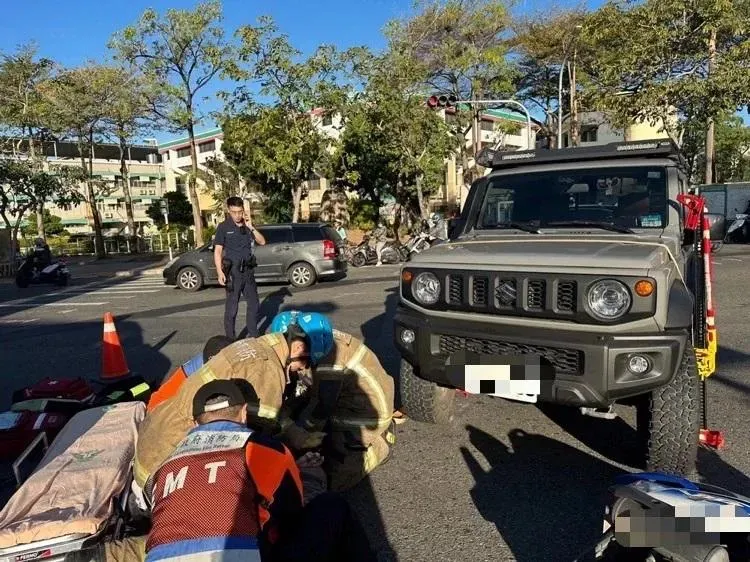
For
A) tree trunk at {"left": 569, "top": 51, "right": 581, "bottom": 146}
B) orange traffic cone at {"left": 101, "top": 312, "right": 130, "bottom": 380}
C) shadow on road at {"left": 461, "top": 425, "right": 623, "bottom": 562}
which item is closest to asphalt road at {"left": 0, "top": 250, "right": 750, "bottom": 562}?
shadow on road at {"left": 461, "top": 425, "right": 623, "bottom": 562}

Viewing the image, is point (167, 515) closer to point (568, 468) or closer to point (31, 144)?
point (568, 468)

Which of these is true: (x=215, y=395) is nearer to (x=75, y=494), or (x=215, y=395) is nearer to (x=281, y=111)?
(x=75, y=494)

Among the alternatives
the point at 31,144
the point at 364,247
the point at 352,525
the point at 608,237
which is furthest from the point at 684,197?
the point at 31,144

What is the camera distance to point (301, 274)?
14938 mm

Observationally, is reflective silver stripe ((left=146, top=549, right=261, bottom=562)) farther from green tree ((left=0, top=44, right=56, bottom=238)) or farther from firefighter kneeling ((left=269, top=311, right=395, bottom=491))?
green tree ((left=0, top=44, right=56, bottom=238))

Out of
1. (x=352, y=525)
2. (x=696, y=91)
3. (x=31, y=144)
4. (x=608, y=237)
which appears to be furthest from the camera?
(x=31, y=144)

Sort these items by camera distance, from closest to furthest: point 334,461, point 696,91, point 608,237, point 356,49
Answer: point 334,461 < point 608,237 < point 696,91 < point 356,49

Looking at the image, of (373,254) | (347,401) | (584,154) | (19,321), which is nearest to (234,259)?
(347,401)

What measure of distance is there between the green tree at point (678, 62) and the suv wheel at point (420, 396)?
19.6 metres

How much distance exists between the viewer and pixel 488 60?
28.8 meters

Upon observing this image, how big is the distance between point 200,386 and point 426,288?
5.44ft

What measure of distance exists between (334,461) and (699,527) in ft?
7.44

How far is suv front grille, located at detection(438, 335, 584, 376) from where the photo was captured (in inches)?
137

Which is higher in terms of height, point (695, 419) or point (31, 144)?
point (31, 144)
